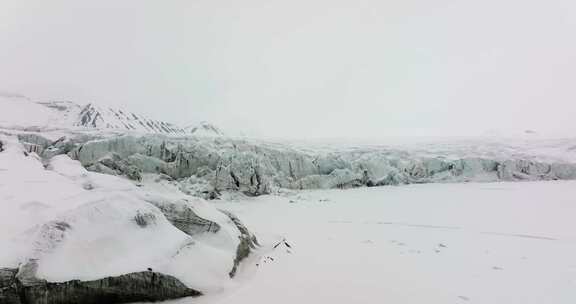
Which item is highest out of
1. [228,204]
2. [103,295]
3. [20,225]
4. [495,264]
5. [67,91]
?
[67,91]

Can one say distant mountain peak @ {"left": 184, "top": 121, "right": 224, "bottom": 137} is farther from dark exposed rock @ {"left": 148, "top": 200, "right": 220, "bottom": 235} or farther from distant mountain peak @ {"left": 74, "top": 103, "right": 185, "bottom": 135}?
dark exposed rock @ {"left": 148, "top": 200, "right": 220, "bottom": 235}

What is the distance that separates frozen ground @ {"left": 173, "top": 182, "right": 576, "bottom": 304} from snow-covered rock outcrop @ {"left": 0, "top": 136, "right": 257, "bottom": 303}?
316 mm

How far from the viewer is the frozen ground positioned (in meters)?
3.28

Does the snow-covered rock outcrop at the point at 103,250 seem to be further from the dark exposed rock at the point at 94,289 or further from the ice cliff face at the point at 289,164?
the ice cliff face at the point at 289,164

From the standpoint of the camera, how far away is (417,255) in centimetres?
470

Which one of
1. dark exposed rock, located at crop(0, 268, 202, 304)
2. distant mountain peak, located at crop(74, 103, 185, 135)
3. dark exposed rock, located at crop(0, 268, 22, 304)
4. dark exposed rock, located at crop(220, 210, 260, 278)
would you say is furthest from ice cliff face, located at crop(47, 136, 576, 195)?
distant mountain peak, located at crop(74, 103, 185, 135)

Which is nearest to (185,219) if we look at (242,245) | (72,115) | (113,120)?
(242,245)

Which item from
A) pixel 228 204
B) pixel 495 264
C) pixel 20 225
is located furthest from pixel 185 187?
pixel 495 264

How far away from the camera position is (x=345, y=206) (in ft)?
31.3

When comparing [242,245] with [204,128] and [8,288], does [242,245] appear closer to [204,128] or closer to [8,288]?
[8,288]

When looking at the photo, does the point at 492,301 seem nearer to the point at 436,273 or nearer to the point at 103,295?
the point at 436,273

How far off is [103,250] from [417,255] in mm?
3785

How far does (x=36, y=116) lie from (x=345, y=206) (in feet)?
74.6

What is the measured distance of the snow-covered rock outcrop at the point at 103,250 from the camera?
8.88 feet
